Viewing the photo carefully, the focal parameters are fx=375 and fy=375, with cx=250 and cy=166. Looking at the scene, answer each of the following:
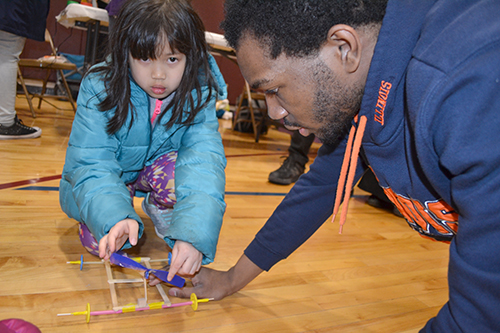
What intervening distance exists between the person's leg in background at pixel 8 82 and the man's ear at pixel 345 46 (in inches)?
81.5

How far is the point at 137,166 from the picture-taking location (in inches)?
46.2

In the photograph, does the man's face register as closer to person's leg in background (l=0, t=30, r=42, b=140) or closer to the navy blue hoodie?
the navy blue hoodie

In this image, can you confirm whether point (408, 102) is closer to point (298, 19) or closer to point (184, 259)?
point (298, 19)

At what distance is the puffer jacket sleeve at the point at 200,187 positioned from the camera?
904 mm

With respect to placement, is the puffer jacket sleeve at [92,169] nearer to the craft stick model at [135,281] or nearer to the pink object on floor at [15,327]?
the craft stick model at [135,281]

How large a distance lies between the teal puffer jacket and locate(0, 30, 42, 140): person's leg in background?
4.30 feet

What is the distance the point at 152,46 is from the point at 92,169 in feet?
1.17

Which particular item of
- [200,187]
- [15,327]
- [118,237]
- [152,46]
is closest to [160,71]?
[152,46]

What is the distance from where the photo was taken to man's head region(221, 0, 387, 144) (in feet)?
1.90

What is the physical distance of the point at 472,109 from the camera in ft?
1.34

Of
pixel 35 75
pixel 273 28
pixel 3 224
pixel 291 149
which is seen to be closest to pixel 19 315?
pixel 3 224

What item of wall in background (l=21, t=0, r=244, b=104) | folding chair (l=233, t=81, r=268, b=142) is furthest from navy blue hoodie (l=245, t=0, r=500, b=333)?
wall in background (l=21, t=0, r=244, b=104)

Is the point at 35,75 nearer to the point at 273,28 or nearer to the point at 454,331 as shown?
the point at 273,28

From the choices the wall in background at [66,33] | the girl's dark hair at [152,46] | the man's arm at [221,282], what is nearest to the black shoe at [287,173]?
the girl's dark hair at [152,46]
